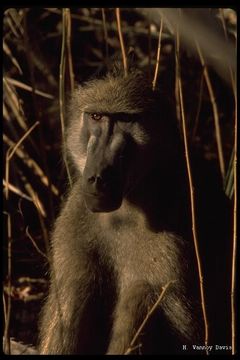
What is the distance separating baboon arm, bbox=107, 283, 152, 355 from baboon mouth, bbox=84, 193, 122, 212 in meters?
0.43

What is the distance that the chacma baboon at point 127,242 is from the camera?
2973mm

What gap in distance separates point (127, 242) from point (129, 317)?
1.19ft

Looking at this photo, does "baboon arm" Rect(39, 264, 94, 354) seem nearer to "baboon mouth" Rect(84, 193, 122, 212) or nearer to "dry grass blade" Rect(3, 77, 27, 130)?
"baboon mouth" Rect(84, 193, 122, 212)

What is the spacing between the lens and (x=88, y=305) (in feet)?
10.5

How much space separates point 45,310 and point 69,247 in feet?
1.26

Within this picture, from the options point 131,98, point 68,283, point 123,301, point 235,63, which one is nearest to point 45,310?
point 68,283

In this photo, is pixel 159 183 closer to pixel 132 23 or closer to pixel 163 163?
pixel 163 163

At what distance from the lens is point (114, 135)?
3.01m

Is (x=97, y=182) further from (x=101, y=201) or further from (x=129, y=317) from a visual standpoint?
(x=129, y=317)

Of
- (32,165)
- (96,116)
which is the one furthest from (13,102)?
(96,116)

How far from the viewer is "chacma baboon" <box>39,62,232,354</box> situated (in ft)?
9.75

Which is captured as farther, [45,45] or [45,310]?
[45,45]

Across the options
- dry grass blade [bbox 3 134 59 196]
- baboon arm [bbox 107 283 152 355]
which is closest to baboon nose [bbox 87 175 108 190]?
baboon arm [bbox 107 283 152 355]

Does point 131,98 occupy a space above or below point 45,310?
above
